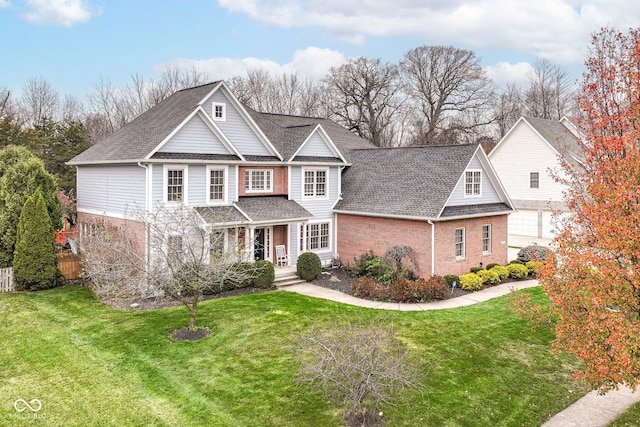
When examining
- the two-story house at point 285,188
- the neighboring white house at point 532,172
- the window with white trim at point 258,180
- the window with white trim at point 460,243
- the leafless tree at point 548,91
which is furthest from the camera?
the leafless tree at point 548,91

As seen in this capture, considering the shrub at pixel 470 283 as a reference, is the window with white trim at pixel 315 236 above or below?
above

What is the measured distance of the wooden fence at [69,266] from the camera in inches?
799

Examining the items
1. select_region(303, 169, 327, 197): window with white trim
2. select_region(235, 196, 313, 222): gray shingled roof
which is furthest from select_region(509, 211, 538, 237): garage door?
select_region(235, 196, 313, 222): gray shingled roof

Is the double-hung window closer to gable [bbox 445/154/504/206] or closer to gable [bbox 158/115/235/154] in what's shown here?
gable [bbox 158/115/235/154]

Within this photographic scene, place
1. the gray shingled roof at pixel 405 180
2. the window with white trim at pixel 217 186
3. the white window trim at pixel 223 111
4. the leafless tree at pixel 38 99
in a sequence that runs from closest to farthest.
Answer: the window with white trim at pixel 217 186 → the white window trim at pixel 223 111 → the gray shingled roof at pixel 405 180 → the leafless tree at pixel 38 99

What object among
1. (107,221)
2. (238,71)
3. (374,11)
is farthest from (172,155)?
(238,71)

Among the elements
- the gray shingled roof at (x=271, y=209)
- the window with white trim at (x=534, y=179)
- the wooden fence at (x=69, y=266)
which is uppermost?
the window with white trim at (x=534, y=179)

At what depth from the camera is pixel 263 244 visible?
2252 cm

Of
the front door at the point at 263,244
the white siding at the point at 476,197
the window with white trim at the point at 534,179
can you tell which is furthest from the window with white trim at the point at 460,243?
the window with white trim at the point at 534,179

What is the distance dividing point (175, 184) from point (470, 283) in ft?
44.4

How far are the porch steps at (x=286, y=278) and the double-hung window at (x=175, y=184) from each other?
565 cm

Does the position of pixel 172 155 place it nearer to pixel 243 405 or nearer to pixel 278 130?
pixel 278 130

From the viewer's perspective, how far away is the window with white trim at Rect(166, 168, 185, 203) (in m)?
18.6

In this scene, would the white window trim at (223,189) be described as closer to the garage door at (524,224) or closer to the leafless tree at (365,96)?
the garage door at (524,224)
